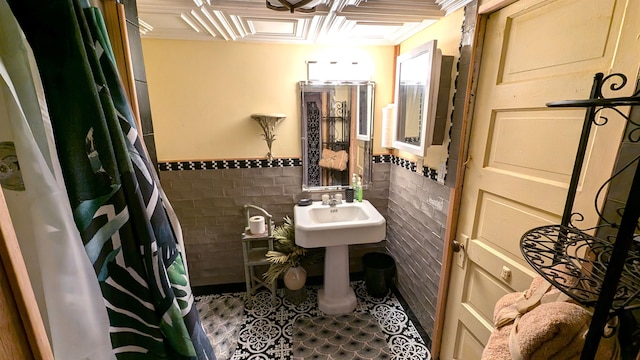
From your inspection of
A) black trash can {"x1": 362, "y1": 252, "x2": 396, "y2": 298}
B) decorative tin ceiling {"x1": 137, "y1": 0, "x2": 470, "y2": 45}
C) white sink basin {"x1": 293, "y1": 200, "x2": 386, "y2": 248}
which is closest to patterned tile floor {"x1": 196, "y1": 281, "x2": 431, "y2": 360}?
black trash can {"x1": 362, "y1": 252, "x2": 396, "y2": 298}

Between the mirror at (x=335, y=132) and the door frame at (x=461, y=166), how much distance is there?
93 centimetres

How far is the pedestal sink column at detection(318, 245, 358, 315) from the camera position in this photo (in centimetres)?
209

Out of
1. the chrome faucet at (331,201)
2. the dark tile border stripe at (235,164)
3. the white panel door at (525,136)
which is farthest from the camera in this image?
the chrome faucet at (331,201)

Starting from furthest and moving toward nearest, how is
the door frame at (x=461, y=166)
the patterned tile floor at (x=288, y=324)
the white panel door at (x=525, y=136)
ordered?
the patterned tile floor at (x=288, y=324) < the door frame at (x=461, y=166) < the white panel door at (x=525, y=136)

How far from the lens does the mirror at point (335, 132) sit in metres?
2.10

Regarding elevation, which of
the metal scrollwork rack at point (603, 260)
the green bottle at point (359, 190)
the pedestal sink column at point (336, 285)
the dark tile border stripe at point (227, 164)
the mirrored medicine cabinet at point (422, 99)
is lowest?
the pedestal sink column at point (336, 285)

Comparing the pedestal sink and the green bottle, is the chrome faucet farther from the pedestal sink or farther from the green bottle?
the green bottle

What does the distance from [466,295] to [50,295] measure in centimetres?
157

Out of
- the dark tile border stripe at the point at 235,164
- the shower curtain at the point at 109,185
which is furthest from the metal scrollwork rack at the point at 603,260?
the dark tile border stripe at the point at 235,164

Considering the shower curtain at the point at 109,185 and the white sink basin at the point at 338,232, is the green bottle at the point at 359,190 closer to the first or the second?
the white sink basin at the point at 338,232

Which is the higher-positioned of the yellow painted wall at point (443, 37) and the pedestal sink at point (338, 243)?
the yellow painted wall at point (443, 37)

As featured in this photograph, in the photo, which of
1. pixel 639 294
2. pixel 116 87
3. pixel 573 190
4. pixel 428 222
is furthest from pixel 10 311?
pixel 428 222

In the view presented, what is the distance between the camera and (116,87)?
0.60 metres

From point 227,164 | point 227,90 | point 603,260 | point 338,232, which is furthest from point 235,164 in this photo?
point 603,260
